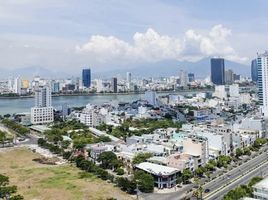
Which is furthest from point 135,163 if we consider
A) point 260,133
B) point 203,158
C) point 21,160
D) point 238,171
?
point 260,133

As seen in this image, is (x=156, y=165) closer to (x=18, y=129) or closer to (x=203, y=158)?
(x=203, y=158)

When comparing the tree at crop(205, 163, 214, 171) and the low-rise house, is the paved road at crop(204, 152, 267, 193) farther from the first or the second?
the low-rise house

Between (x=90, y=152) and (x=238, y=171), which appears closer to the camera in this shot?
(x=238, y=171)

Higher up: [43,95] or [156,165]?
[43,95]

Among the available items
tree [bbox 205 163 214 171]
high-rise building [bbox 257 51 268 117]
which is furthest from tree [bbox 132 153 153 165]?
high-rise building [bbox 257 51 268 117]

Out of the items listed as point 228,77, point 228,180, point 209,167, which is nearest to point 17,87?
point 228,77

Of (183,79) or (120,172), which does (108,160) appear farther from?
(183,79)

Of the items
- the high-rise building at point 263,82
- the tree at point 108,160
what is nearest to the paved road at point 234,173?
the tree at point 108,160
